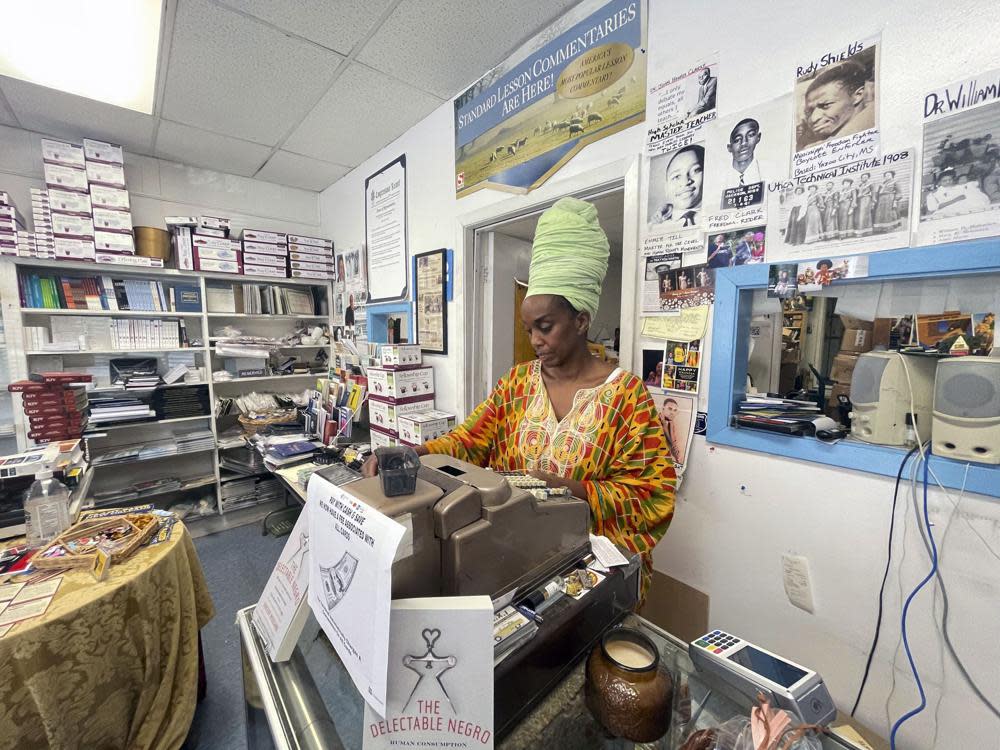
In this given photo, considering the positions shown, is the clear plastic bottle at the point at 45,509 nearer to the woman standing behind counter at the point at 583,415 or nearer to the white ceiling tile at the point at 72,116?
the woman standing behind counter at the point at 583,415

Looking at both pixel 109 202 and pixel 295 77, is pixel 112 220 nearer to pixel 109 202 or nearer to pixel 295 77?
pixel 109 202

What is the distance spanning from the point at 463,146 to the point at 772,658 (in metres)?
2.24

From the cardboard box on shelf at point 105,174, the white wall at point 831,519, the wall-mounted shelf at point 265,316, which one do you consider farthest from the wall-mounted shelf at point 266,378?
the white wall at point 831,519

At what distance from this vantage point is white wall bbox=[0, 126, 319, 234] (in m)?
2.37

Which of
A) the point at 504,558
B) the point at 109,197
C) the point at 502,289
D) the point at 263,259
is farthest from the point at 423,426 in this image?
the point at 109,197

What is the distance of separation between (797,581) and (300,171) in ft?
12.1

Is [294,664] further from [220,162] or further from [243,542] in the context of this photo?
[220,162]

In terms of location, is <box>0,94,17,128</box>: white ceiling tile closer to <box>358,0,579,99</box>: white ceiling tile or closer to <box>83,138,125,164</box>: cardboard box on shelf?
<box>83,138,125,164</box>: cardboard box on shelf

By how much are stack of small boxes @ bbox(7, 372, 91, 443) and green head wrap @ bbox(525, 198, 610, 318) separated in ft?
8.02

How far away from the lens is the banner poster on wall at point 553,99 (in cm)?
140

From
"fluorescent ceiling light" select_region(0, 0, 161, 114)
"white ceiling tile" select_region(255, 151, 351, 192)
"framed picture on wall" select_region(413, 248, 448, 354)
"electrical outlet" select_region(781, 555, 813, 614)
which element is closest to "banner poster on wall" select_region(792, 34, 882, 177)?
"electrical outlet" select_region(781, 555, 813, 614)

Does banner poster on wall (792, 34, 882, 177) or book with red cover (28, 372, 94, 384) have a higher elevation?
banner poster on wall (792, 34, 882, 177)

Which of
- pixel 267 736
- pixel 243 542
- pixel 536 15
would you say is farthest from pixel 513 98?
pixel 243 542

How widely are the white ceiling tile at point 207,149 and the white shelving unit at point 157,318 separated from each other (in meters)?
0.79
